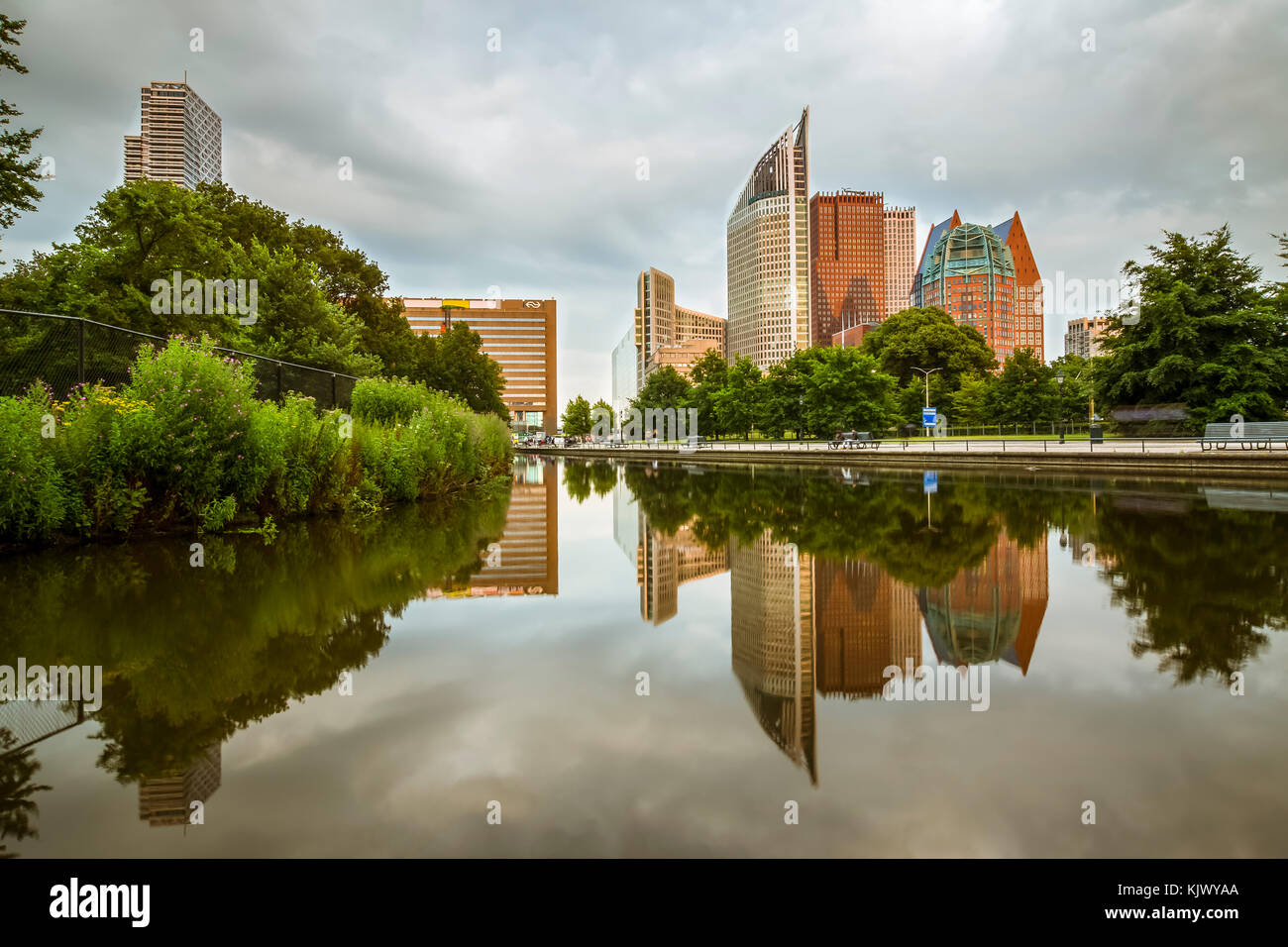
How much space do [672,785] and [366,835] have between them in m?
1.10

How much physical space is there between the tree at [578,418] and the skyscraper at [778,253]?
61632 millimetres

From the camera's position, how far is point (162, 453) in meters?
8.55

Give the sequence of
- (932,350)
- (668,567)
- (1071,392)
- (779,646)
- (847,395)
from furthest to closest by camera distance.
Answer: (932,350)
(1071,392)
(847,395)
(668,567)
(779,646)

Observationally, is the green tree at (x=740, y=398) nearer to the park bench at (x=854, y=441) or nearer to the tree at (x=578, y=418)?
the park bench at (x=854, y=441)

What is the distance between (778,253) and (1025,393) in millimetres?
132546

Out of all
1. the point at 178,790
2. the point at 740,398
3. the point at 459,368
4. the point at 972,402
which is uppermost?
the point at 459,368

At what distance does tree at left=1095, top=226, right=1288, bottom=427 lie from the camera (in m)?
33.7

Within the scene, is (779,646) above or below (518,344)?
below

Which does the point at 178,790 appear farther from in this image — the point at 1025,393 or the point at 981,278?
the point at 981,278

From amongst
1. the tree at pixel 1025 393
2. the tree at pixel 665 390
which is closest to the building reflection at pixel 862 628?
the tree at pixel 1025 393

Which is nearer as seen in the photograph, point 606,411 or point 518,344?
point 606,411

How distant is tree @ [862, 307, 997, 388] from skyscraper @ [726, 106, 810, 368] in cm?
9922

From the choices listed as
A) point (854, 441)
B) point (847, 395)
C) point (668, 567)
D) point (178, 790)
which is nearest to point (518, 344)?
point (847, 395)

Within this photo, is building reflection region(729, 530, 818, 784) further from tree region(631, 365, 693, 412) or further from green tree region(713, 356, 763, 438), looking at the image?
tree region(631, 365, 693, 412)
